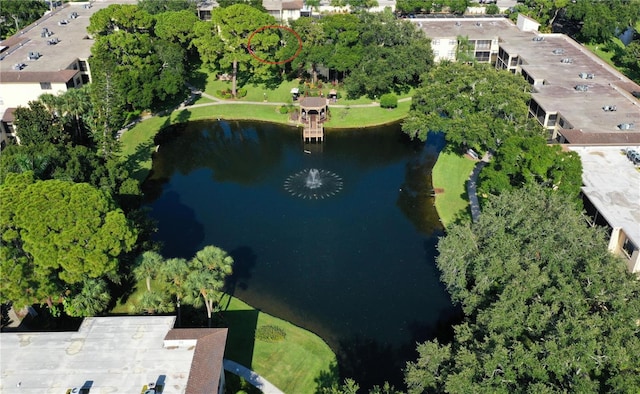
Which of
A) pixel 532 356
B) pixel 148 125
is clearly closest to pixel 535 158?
pixel 532 356

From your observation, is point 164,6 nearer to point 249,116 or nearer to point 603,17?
point 249,116

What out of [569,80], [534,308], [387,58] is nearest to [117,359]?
[534,308]

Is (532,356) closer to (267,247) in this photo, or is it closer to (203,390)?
(203,390)

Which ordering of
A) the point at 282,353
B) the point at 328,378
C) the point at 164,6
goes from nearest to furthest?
1. the point at 328,378
2. the point at 282,353
3. the point at 164,6

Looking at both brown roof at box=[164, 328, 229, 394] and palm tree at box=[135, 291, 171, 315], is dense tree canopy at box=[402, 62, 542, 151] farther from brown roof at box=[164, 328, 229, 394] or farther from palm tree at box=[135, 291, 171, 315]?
brown roof at box=[164, 328, 229, 394]

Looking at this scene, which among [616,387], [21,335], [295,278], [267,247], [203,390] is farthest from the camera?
[267,247]

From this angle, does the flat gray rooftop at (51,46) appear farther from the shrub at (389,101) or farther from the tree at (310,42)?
the shrub at (389,101)

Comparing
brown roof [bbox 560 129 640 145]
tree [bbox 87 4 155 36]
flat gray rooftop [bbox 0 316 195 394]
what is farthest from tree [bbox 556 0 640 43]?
flat gray rooftop [bbox 0 316 195 394]
